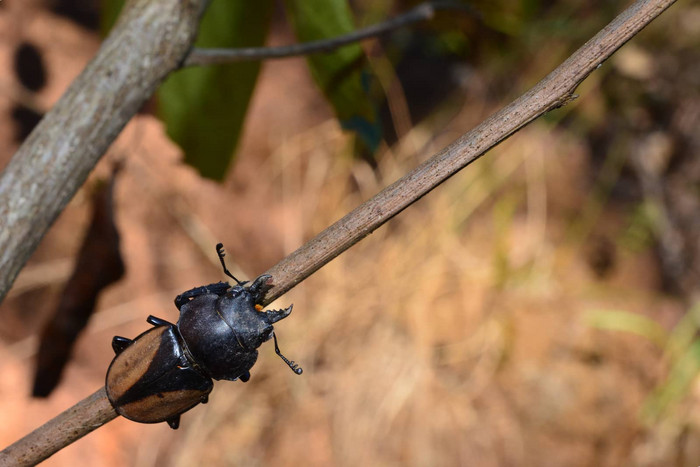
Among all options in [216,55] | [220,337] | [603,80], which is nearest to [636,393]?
[603,80]

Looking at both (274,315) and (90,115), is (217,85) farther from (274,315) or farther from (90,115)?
(274,315)

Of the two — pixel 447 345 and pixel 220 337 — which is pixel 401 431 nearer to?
pixel 447 345

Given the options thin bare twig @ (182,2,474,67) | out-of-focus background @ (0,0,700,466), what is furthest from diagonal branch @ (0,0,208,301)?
out-of-focus background @ (0,0,700,466)

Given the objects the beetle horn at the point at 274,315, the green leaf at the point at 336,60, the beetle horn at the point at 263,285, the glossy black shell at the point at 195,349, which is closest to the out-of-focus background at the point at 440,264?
the green leaf at the point at 336,60

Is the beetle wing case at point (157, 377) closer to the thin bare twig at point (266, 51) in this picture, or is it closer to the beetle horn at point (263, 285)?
the beetle horn at point (263, 285)

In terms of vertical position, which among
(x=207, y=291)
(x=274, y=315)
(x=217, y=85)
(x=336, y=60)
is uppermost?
(x=217, y=85)

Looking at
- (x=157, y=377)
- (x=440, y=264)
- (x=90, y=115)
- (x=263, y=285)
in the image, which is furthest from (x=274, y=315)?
(x=440, y=264)

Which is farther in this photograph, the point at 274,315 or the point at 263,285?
the point at 274,315
